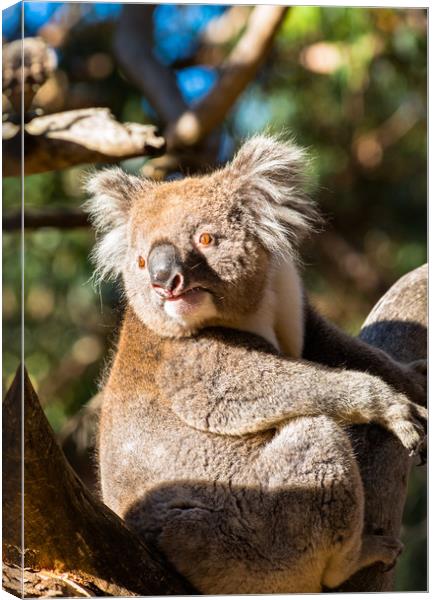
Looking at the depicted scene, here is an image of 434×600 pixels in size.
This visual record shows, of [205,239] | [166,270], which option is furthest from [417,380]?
[166,270]

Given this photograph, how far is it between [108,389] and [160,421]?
34cm

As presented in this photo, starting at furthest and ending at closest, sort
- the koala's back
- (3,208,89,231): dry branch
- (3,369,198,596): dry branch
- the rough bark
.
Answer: (3,208,89,231): dry branch, the rough bark, the koala's back, (3,369,198,596): dry branch

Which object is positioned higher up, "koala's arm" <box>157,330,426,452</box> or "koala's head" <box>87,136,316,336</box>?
"koala's head" <box>87,136,316,336</box>

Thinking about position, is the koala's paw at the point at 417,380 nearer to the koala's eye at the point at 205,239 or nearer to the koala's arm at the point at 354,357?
the koala's arm at the point at 354,357

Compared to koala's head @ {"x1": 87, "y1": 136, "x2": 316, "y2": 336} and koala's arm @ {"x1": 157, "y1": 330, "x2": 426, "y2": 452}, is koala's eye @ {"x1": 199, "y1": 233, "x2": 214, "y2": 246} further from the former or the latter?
koala's arm @ {"x1": 157, "y1": 330, "x2": 426, "y2": 452}

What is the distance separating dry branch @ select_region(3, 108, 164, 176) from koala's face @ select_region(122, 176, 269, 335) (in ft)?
2.08

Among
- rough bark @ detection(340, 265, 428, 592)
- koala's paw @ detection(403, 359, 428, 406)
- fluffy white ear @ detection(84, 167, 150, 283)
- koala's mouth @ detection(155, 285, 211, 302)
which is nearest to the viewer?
koala's mouth @ detection(155, 285, 211, 302)

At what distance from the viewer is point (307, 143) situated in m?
8.03

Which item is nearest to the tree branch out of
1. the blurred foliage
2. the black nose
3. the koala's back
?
the blurred foliage

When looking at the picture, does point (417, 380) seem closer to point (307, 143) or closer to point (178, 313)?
point (178, 313)

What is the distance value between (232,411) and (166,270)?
0.53 meters

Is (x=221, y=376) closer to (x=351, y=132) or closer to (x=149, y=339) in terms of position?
(x=149, y=339)

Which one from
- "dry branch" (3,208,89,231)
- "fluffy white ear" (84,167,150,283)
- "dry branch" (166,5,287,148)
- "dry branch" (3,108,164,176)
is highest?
"dry branch" (166,5,287,148)

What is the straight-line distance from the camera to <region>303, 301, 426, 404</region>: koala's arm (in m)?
3.81
